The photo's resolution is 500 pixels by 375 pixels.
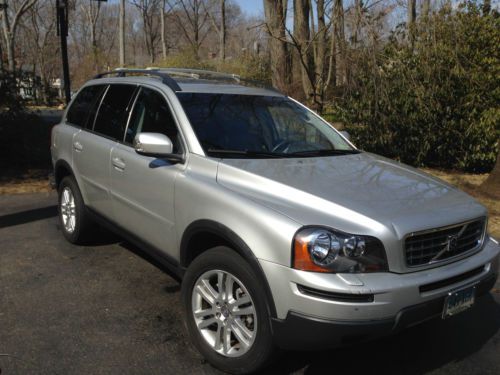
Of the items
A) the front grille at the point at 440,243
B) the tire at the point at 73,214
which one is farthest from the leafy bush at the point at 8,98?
the front grille at the point at 440,243

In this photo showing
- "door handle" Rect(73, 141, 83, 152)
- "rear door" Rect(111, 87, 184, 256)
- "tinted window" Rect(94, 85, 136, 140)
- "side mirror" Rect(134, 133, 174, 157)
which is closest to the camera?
"side mirror" Rect(134, 133, 174, 157)

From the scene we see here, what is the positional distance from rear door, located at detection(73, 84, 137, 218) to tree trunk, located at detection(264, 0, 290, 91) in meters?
4.62

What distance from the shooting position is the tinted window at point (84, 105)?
196 inches

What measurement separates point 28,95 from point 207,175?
26.5 ft

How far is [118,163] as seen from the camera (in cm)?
412

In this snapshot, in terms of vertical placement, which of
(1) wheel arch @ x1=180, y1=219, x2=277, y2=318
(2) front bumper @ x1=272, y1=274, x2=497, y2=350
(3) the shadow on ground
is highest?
(1) wheel arch @ x1=180, y1=219, x2=277, y2=318

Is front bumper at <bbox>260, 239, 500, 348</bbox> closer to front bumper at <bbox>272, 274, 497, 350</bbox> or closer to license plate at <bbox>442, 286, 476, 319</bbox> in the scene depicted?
front bumper at <bbox>272, 274, 497, 350</bbox>

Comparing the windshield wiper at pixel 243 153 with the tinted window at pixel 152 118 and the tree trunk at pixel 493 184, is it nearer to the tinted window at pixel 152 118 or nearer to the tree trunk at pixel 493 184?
the tinted window at pixel 152 118

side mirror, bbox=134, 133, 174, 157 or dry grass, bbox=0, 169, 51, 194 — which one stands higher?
side mirror, bbox=134, 133, 174, 157

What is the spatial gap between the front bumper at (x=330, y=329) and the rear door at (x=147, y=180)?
121 centimetres

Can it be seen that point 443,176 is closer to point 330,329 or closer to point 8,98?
point 330,329

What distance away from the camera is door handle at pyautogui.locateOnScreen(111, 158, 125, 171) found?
4051 millimetres

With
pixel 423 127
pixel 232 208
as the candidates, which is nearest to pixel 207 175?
pixel 232 208

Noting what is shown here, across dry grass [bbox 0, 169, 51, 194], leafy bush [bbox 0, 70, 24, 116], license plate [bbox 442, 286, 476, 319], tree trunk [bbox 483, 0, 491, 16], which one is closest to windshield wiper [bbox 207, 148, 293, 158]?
license plate [bbox 442, 286, 476, 319]
